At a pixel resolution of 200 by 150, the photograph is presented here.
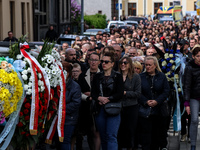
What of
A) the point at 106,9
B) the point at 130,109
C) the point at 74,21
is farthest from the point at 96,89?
the point at 106,9

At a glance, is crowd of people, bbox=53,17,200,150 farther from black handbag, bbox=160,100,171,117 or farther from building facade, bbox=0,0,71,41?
building facade, bbox=0,0,71,41

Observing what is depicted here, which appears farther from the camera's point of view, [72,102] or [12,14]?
[12,14]

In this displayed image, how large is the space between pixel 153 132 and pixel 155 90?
74 centimetres

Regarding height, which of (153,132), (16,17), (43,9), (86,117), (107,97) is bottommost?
(153,132)

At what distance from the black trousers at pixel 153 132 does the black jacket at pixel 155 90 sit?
169 mm

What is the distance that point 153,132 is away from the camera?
9625mm

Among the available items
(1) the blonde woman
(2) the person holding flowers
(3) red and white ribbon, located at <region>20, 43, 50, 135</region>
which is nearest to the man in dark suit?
(1) the blonde woman

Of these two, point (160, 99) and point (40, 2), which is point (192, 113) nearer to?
point (160, 99)

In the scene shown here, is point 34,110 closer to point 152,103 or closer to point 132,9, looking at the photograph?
point 152,103

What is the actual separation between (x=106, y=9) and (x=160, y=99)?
67737 mm

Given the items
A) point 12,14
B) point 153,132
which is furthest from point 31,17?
point 153,132

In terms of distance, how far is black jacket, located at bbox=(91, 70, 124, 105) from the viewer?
8546mm

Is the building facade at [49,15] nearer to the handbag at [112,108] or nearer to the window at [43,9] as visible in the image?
the window at [43,9]

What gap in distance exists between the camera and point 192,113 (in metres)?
9.60
